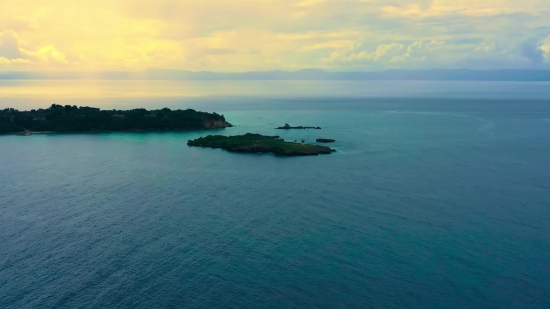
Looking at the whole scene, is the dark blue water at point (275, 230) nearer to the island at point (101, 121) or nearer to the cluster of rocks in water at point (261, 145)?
the cluster of rocks in water at point (261, 145)

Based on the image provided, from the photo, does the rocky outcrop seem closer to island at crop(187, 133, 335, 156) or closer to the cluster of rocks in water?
the cluster of rocks in water

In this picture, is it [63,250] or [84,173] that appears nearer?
[63,250]

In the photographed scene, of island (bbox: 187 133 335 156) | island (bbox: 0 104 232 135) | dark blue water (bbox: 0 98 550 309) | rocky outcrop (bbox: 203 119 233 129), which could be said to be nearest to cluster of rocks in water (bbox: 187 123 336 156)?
island (bbox: 187 133 335 156)

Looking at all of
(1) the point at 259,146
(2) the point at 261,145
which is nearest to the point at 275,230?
(1) the point at 259,146

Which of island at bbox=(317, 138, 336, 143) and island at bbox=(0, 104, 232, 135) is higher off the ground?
island at bbox=(0, 104, 232, 135)

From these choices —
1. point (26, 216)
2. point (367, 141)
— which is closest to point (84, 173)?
point (26, 216)

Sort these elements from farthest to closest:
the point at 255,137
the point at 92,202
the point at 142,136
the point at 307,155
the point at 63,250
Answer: the point at 142,136, the point at 255,137, the point at 307,155, the point at 92,202, the point at 63,250

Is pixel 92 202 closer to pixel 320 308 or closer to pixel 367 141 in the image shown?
pixel 320 308
